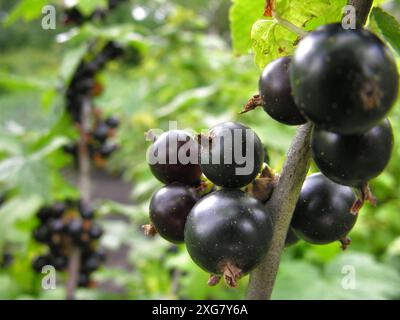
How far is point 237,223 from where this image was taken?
600 mm

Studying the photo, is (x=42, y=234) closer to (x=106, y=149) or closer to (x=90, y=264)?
(x=90, y=264)

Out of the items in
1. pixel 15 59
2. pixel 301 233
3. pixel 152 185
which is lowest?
pixel 15 59

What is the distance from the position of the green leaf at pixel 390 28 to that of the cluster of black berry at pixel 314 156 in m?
0.12

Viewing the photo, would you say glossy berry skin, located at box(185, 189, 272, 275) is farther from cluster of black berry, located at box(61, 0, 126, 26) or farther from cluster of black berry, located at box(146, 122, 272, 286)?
cluster of black berry, located at box(61, 0, 126, 26)

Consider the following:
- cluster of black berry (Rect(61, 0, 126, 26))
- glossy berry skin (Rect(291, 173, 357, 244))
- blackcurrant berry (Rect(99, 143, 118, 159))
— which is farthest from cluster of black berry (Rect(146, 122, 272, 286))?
cluster of black berry (Rect(61, 0, 126, 26))

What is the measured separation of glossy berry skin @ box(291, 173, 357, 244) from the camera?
0.69 m

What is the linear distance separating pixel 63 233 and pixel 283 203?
1419mm

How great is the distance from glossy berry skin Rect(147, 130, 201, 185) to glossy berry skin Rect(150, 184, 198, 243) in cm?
2

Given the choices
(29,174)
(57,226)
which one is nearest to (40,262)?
(57,226)

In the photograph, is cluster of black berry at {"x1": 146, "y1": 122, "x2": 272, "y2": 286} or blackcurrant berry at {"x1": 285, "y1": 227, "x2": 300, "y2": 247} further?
blackcurrant berry at {"x1": 285, "y1": 227, "x2": 300, "y2": 247}

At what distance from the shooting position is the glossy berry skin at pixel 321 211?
2.26 feet

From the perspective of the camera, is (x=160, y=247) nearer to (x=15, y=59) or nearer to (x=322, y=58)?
(x=322, y=58)
